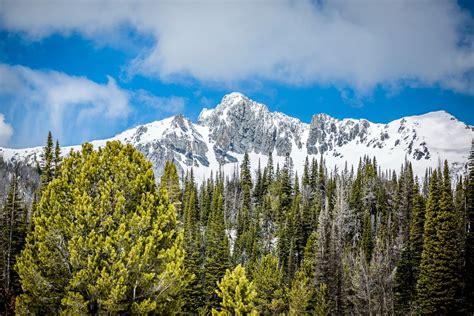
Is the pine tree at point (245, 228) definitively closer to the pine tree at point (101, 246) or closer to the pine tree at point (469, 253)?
the pine tree at point (469, 253)

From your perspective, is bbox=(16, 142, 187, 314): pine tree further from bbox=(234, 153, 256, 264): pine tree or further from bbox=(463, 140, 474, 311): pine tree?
bbox=(234, 153, 256, 264): pine tree

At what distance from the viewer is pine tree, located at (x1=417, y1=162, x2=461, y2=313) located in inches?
1291

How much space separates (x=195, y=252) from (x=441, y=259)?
24894 mm

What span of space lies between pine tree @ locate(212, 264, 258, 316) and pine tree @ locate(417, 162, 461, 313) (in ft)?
82.0

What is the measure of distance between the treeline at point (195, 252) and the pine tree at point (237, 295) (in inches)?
2.2

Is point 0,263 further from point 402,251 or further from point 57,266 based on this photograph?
point 402,251

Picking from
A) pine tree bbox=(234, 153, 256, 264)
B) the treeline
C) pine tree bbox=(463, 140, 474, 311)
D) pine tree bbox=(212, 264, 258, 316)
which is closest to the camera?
the treeline

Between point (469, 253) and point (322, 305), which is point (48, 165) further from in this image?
point (469, 253)

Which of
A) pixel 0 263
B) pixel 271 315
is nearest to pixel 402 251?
pixel 271 315

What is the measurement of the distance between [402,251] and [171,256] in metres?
41.5

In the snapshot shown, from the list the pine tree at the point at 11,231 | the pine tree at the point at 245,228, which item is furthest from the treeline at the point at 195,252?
the pine tree at the point at 245,228

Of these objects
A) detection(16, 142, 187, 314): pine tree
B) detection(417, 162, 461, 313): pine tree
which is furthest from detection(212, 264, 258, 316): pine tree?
detection(417, 162, 461, 313): pine tree

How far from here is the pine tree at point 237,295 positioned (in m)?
15.4

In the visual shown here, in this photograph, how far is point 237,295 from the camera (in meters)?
15.4
